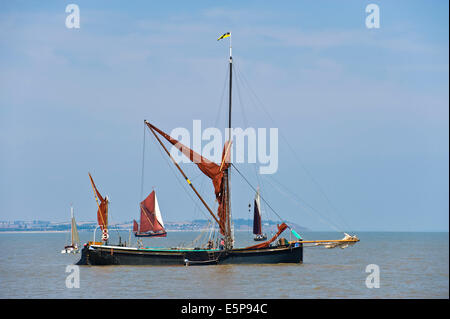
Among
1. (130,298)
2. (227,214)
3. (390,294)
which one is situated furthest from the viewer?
(227,214)

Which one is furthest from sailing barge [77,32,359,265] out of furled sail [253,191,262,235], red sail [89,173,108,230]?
furled sail [253,191,262,235]

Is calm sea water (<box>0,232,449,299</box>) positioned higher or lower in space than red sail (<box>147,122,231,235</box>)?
lower

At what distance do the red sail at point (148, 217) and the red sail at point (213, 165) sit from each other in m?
47.9

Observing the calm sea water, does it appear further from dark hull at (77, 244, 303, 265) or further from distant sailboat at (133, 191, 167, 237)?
distant sailboat at (133, 191, 167, 237)

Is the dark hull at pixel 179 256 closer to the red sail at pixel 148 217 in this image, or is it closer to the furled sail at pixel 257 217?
the furled sail at pixel 257 217

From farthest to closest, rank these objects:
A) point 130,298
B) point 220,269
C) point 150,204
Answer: point 150,204
point 220,269
point 130,298

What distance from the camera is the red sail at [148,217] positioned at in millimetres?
108688

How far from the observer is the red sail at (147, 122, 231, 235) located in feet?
199

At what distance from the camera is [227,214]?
60938 mm

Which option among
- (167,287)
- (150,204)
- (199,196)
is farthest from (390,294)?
(150,204)

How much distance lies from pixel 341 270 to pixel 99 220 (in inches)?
1017

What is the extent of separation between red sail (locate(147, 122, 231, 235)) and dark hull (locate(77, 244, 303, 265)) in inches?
124

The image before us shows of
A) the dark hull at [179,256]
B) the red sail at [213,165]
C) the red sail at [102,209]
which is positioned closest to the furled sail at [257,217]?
the red sail at [102,209]
